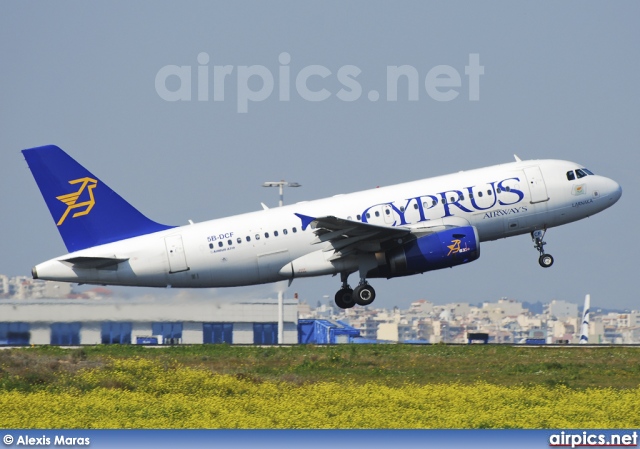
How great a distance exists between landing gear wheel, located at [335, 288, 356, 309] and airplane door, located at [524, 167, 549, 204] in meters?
7.93

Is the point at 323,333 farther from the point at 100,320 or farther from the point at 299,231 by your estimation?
the point at 299,231

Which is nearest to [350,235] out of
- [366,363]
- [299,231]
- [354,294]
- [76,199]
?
[299,231]

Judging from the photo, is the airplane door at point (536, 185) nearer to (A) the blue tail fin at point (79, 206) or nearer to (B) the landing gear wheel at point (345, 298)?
(B) the landing gear wheel at point (345, 298)

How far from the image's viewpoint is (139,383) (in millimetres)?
30750

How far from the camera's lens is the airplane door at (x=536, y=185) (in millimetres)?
41625

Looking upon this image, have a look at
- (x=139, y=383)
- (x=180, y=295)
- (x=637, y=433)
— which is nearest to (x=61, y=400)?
(x=139, y=383)

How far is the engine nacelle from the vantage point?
40.3 m

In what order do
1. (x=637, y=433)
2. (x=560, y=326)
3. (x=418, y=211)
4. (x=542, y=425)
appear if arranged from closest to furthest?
(x=637, y=433) < (x=542, y=425) < (x=418, y=211) < (x=560, y=326)

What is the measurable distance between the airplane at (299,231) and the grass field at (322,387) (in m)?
2.93

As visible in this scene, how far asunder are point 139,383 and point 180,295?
13.9m

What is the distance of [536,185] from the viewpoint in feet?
137

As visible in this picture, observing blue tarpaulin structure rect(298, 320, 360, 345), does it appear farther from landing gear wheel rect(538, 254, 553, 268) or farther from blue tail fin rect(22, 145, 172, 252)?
→ blue tail fin rect(22, 145, 172, 252)

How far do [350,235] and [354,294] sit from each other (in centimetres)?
297

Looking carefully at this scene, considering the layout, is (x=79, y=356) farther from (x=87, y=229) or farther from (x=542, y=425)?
(x=542, y=425)
